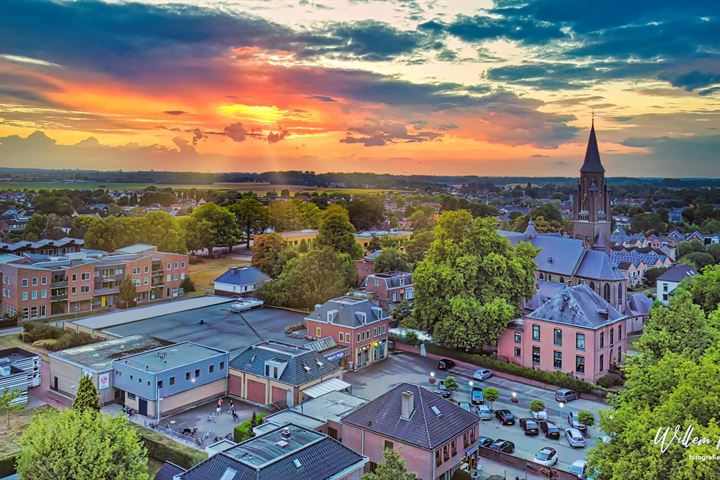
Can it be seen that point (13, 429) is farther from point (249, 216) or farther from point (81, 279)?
point (249, 216)

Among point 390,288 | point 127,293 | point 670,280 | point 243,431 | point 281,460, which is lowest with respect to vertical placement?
point 243,431

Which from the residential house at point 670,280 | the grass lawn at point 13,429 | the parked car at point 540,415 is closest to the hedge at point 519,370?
the parked car at point 540,415

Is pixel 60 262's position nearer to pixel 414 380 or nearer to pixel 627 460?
pixel 414 380

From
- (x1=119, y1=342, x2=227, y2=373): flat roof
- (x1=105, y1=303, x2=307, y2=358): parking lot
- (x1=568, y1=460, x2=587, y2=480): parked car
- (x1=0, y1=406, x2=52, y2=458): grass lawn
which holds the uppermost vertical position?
(x1=119, y1=342, x2=227, y2=373): flat roof

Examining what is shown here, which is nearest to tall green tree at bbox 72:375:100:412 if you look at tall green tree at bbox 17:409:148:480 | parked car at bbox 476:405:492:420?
tall green tree at bbox 17:409:148:480

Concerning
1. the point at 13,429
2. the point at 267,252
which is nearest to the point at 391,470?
the point at 13,429

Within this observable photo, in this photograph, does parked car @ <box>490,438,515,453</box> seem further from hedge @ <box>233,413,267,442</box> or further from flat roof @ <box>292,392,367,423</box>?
hedge @ <box>233,413,267,442</box>
